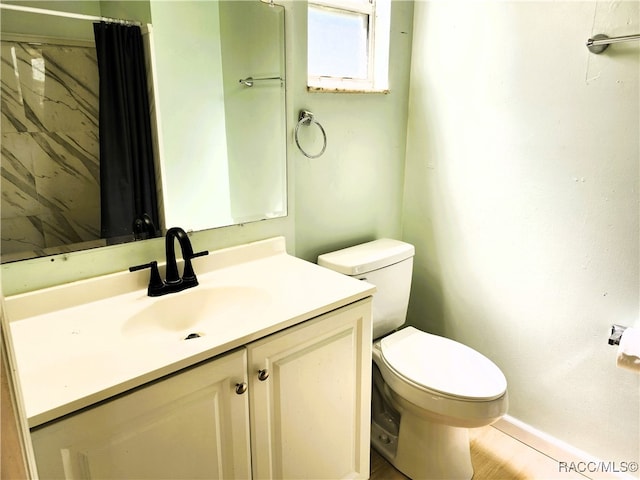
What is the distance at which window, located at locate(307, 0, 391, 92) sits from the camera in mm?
1665

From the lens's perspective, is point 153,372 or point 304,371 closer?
point 153,372

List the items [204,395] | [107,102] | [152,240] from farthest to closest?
[152,240] < [107,102] < [204,395]

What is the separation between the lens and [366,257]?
1.65 m

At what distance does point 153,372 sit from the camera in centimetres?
85

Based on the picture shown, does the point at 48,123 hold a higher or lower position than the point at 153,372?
higher

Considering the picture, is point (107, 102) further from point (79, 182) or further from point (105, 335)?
point (105, 335)

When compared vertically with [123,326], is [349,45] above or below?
above

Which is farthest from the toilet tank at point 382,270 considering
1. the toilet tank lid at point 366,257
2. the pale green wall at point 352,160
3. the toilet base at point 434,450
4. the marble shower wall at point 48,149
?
the marble shower wall at point 48,149

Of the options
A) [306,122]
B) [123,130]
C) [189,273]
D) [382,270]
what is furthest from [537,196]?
[123,130]

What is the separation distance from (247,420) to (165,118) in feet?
2.94

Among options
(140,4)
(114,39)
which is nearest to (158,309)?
(114,39)

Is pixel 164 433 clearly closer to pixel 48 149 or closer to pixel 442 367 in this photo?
pixel 48 149

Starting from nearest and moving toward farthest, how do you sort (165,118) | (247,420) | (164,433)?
(164,433), (247,420), (165,118)

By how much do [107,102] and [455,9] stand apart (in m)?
1.34
